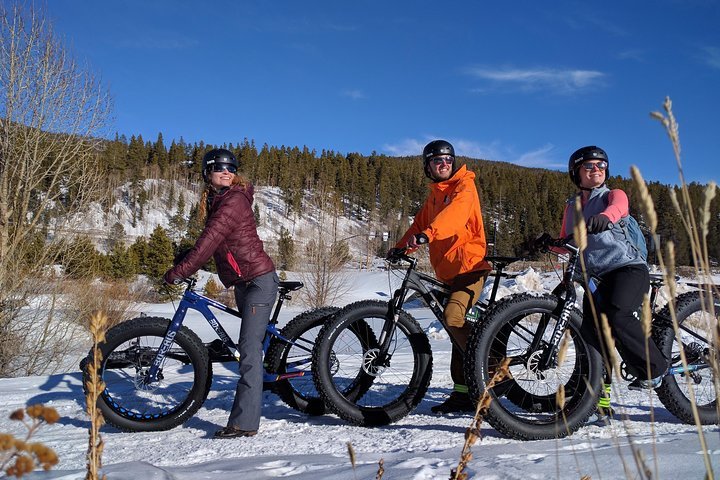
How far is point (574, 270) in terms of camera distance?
10.7 ft

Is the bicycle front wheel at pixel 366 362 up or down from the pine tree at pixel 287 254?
down

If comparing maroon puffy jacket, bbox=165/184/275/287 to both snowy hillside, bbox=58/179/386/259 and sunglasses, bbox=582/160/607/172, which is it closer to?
sunglasses, bbox=582/160/607/172

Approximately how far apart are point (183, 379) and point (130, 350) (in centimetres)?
96

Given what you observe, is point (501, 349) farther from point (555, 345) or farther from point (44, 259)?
point (44, 259)

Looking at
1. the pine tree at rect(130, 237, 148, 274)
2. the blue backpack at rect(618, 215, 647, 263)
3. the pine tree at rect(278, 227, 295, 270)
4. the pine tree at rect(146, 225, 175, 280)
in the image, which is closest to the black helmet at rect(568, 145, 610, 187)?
the blue backpack at rect(618, 215, 647, 263)

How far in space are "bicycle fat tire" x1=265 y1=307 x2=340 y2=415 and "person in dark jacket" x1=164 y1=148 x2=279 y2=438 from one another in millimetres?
343

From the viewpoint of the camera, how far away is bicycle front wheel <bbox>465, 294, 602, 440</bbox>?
3.16 metres

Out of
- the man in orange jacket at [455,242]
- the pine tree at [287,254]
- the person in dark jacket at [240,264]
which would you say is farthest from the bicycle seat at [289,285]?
the pine tree at [287,254]

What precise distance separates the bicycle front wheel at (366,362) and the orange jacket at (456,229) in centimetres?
56

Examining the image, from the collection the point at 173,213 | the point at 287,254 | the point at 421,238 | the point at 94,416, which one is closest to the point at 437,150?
the point at 421,238

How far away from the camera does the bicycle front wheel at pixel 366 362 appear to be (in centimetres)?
360

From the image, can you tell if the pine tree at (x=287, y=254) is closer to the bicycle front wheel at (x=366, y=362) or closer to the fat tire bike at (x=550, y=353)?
the bicycle front wheel at (x=366, y=362)

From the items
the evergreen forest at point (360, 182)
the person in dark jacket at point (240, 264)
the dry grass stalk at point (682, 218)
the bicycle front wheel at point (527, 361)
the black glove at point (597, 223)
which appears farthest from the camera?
the evergreen forest at point (360, 182)

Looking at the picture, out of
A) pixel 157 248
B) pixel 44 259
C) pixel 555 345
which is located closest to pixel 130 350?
pixel 555 345
